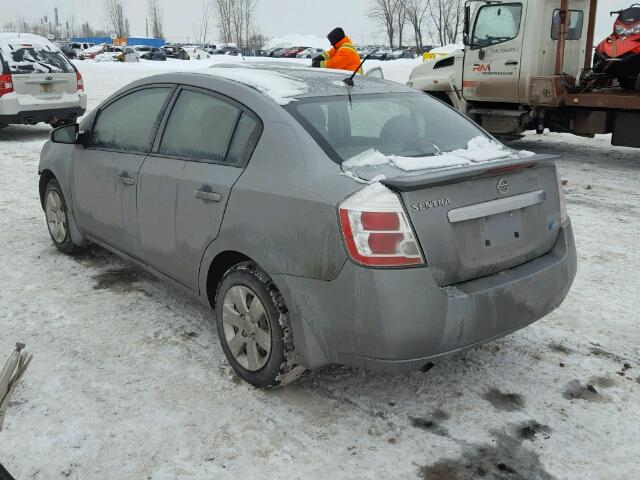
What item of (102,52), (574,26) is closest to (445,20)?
(102,52)

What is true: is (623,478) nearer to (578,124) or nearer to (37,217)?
(37,217)

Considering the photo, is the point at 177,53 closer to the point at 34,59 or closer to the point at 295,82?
the point at 34,59

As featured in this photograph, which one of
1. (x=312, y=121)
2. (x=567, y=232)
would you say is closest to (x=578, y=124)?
(x=567, y=232)

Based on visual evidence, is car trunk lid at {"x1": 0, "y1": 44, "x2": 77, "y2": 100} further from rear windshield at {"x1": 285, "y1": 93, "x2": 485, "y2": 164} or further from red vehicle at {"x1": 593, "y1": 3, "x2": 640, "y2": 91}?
rear windshield at {"x1": 285, "y1": 93, "x2": 485, "y2": 164}

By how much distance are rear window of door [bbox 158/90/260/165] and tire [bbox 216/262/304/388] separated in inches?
24.8

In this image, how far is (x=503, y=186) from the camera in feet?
9.76

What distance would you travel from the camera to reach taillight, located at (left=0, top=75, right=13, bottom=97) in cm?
1099

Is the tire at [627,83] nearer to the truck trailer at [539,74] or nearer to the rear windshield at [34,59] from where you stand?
the truck trailer at [539,74]

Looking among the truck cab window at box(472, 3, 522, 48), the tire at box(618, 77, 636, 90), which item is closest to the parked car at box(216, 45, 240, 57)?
the truck cab window at box(472, 3, 522, 48)

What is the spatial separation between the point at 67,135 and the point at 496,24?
7780 mm

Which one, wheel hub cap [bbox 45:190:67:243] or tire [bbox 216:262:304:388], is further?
wheel hub cap [bbox 45:190:67:243]

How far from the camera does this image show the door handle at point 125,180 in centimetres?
402

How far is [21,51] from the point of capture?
11.5 m

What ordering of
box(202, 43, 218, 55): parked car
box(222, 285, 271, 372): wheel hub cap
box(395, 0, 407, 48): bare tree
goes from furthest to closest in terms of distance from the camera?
box(395, 0, 407, 48): bare tree → box(202, 43, 218, 55): parked car → box(222, 285, 271, 372): wheel hub cap
